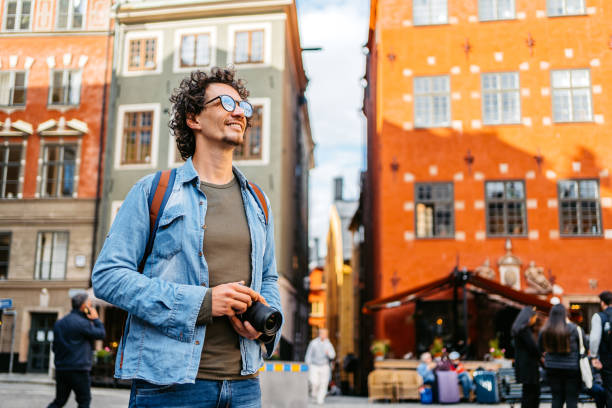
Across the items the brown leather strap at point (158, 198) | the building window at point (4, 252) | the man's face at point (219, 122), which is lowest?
the brown leather strap at point (158, 198)

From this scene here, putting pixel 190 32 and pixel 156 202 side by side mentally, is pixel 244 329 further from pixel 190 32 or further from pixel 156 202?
pixel 190 32

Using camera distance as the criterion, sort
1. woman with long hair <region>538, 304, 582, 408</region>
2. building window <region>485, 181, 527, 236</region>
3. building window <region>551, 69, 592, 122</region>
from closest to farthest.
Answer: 1. woman with long hair <region>538, 304, 582, 408</region>
2. building window <region>485, 181, 527, 236</region>
3. building window <region>551, 69, 592, 122</region>

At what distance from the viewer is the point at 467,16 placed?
20828 mm

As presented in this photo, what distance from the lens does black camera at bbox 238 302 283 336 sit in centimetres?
222

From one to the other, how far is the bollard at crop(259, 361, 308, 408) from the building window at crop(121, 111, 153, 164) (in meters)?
13.1

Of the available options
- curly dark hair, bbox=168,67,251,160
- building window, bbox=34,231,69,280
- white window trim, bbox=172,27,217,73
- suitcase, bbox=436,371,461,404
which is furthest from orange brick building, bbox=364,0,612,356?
curly dark hair, bbox=168,67,251,160

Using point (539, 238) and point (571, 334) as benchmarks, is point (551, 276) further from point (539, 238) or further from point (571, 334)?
point (571, 334)

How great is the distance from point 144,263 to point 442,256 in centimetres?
1794

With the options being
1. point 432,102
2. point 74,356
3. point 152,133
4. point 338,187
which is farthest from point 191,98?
point 338,187

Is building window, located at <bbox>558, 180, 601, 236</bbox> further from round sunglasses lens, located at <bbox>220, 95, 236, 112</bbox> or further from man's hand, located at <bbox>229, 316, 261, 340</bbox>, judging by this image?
man's hand, located at <bbox>229, 316, 261, 340</bbox>

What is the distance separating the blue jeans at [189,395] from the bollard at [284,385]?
928 centimetres

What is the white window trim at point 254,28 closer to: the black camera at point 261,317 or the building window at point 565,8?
the building window at point 565,8

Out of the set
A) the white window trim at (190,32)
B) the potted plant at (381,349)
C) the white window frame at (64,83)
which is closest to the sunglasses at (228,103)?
the potted plant at (381,349)

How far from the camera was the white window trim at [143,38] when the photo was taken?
23.5 m
